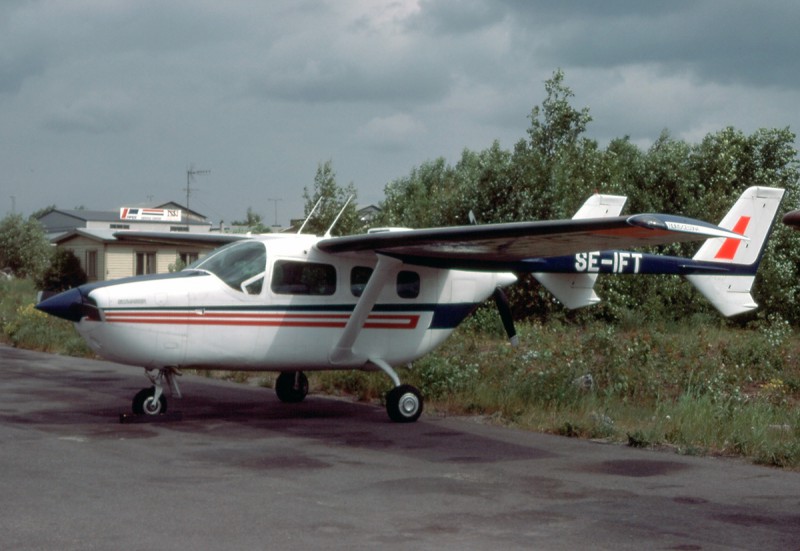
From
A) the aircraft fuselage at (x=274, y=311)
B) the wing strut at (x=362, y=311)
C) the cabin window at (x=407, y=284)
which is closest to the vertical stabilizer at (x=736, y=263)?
the aircraft fuselage at (x=274, y=311)

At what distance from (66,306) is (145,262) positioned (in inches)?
1837

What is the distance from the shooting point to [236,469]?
30.6ft

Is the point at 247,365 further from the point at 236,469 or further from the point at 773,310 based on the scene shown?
the point at 773,310

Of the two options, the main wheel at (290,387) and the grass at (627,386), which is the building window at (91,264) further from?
the main wheel at (290,387)

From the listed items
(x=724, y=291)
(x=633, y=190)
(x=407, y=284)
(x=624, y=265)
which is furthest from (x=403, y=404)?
(x=633, y=190)

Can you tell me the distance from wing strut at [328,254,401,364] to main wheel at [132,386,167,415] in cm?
213

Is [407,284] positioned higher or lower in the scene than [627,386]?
higher

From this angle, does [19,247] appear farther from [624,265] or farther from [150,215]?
[624,265]

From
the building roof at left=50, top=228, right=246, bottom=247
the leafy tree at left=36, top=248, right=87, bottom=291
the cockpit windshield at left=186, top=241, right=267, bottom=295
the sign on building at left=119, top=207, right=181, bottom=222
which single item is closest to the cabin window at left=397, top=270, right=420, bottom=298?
the cockpit windshield at left=186, top=241, right=267, bottom=295

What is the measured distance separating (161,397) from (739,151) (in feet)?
78.0

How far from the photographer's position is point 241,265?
12641mm

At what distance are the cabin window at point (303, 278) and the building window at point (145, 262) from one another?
1798 inches

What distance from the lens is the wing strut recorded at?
12.8m

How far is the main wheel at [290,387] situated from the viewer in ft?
48.0
